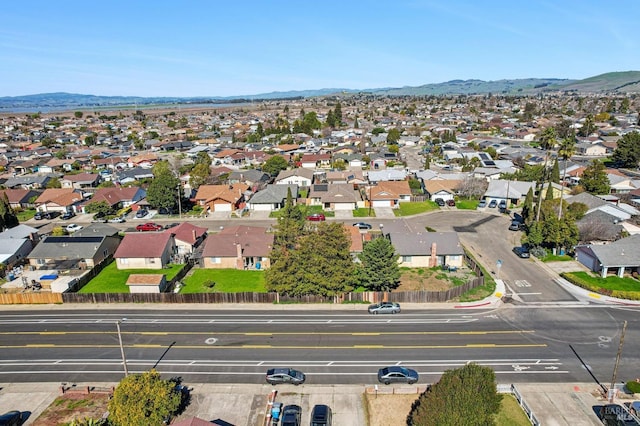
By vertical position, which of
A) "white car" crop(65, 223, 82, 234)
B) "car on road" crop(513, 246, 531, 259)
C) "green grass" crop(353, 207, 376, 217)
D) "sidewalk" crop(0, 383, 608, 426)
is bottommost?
"sidewalk" crop(0, 383, 608, 426)

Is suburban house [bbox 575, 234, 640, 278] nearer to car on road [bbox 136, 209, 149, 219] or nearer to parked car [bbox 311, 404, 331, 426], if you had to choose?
parked car [bbox 311, 404, 331, 426]

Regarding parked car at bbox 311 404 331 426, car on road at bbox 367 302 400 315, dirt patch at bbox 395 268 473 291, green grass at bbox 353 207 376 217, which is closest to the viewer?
parked car at bbox 311 404 331 426

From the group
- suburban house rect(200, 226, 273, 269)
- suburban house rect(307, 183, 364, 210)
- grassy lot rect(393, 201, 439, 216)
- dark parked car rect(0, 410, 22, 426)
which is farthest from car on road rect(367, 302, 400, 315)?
suburban house rect(307, 183, 364, 210)

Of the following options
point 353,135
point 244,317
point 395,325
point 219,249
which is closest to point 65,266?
point 219,249

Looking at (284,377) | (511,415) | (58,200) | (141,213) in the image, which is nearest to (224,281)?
(284,377)

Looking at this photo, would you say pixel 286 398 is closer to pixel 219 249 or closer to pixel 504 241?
pixel 219 249

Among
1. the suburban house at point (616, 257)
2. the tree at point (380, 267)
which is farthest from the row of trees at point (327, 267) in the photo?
the suburban house at point (616, 257)

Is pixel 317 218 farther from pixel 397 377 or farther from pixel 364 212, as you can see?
pixel 397 377

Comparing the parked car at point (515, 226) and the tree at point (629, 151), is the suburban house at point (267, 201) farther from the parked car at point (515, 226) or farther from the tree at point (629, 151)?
the tree at point (629, 151)
